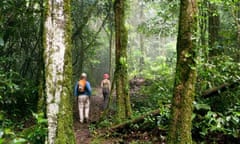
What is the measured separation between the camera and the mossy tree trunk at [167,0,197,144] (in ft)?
17.2

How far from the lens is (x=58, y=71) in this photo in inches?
220

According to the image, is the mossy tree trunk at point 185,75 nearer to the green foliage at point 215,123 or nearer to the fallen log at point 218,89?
the green foliage at point 215,123

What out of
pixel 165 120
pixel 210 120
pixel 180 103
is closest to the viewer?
pixel 180 103

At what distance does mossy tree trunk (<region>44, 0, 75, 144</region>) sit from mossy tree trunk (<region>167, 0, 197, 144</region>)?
1.87 m

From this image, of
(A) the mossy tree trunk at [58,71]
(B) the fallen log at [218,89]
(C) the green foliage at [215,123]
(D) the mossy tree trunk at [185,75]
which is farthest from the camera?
(B) the fallen log at [218,89]

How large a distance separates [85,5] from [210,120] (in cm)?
1298

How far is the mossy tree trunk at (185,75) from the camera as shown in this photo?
524 centimetres

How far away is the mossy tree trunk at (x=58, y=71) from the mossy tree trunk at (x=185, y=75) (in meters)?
1.87

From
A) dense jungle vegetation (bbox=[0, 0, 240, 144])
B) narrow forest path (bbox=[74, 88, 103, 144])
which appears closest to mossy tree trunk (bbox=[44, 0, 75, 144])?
dense jungle vegetation (bbox=[0, 0, 240, 144])

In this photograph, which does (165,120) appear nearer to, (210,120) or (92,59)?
(210,120)

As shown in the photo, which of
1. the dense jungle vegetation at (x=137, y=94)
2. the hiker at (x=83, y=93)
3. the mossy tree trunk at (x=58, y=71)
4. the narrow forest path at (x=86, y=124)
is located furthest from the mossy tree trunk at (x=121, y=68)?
the mossy tree trunk at (x=58, y=71)

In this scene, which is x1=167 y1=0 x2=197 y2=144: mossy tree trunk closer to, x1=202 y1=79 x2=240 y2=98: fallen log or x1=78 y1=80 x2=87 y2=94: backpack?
x1=202 y1=79 x2=240 y2=98: fallen log

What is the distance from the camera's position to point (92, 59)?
70.5 ft

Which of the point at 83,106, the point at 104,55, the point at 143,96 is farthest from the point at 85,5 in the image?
the point at 104,55
